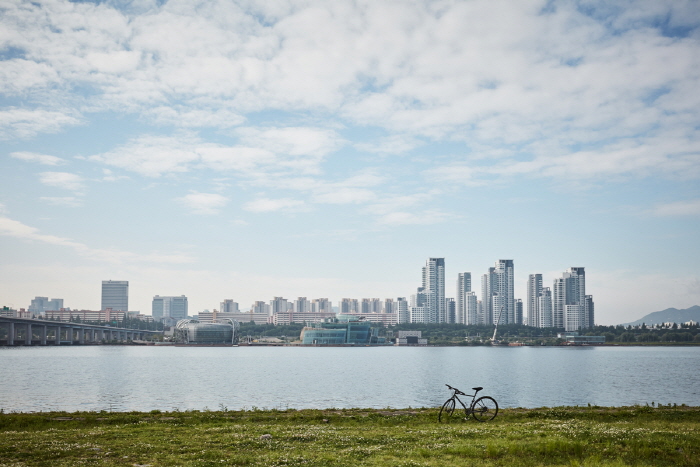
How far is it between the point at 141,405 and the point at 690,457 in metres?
50.2

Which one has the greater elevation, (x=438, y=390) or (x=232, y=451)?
(x=232, y=451)

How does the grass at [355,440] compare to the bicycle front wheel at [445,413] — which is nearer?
the grass at [355,440]

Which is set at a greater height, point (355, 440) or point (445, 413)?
point (355, 440)

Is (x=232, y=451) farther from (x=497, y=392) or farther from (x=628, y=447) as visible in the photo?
(x=497, y=392)

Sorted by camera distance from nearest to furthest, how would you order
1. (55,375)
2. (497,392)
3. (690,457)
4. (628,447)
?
(690,457) < (628,447) < (497,392) < (55,375)

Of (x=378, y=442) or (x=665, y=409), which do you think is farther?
(x=665, y=409)

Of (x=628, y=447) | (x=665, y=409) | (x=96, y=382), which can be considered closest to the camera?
(x=628, y=447)

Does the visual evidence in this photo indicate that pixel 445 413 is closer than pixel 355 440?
No

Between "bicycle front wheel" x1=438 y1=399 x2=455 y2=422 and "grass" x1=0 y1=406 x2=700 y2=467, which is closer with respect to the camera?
"grass" x1=0 y1=406 x2=700 y2=467

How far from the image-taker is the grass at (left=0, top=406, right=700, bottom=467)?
18688 millimetres

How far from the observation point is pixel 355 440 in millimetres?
22516

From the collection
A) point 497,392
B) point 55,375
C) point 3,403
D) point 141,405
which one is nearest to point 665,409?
point 497,392

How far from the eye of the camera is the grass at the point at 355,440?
61.3 feet

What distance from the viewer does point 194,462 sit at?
1852 centimetres
